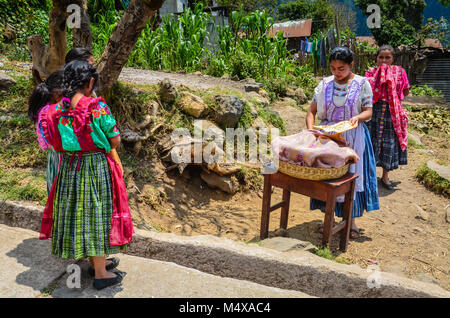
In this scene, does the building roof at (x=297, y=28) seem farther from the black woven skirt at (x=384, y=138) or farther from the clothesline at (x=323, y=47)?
the black woven skirt at (x=384, y=138)

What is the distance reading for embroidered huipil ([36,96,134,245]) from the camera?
7.18ft

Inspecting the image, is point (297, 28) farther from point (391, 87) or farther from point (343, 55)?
point (343, 55)

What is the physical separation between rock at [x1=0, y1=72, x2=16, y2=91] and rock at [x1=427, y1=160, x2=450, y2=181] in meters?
5.91

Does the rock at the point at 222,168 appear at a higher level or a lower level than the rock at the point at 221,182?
higher


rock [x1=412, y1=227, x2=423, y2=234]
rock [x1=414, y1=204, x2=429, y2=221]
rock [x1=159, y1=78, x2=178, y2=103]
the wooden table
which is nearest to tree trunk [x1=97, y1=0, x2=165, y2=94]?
rock [x1=159, y1=78, x2=178, y2=103]

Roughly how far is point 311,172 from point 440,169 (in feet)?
10.7

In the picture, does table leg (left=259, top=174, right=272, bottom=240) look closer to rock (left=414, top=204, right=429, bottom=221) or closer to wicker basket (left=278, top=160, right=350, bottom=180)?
wicker basket (left=278, top=160, right=350, bottom=180)

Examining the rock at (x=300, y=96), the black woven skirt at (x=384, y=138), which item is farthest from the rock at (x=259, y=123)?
the rock at (x=300, y=96)

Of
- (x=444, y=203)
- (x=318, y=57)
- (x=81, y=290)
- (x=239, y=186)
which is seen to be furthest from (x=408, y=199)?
(x=318, y=57)

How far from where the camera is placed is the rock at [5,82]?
16.5 feet

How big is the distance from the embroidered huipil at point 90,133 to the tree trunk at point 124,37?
151cm

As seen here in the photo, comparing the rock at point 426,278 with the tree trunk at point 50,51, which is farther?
the tree trunk at point 50,51

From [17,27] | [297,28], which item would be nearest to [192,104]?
[17,27]
